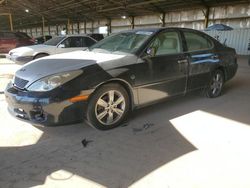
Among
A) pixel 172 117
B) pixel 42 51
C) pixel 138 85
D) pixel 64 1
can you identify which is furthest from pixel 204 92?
pixel 64 1

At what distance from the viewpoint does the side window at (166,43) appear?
12.7 ft

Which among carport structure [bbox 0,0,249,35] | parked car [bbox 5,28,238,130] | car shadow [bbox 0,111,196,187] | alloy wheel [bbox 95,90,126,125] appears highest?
carport structure [bbox 0,0,249,35]

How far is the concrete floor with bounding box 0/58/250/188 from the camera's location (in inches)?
92.7

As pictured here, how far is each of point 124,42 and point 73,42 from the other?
5828 millimetres

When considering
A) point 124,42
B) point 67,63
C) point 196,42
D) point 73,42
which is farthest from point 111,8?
point 67,63

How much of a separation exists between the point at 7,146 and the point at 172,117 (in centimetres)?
249

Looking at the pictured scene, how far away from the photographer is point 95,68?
3.21 meters

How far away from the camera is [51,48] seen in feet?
29.6

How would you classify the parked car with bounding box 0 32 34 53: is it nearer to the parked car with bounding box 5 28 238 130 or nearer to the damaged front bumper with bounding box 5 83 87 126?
the parked car with bounding box 5 28 238 130

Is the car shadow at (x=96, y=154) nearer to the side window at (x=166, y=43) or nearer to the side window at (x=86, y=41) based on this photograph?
the side window at (x=166, y=43)

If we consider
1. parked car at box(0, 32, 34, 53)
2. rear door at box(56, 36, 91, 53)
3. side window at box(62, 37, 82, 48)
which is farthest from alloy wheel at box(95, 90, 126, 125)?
parked car at box(0, 32, 34, 53)

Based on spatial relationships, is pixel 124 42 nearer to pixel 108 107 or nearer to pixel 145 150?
pixel 108 107

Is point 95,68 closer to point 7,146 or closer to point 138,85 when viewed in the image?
point 138,85

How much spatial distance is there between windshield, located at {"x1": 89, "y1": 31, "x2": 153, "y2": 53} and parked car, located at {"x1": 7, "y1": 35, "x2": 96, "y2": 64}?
5.02m
